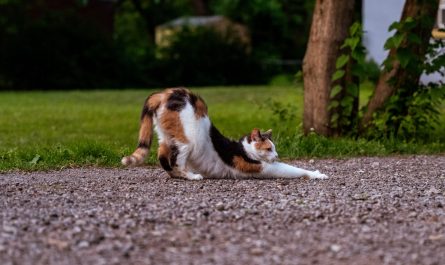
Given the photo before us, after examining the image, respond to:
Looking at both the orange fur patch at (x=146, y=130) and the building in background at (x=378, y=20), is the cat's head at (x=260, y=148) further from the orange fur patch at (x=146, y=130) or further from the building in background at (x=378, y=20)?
the building in background at (x=378, y=20)

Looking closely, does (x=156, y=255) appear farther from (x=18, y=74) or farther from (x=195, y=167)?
(x=18, y=74)

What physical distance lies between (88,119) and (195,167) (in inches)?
340

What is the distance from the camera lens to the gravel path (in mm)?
4926

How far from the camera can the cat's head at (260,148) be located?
311 inches

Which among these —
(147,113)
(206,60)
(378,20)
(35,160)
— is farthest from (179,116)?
(206,60)

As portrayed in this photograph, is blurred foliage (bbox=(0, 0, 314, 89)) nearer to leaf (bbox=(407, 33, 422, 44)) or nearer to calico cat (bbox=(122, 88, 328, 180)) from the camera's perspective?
leaf (bbox=(407, 33, 422, 44))

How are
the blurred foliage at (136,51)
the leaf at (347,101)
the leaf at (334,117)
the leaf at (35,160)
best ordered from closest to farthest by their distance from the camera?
the leaf at (35,160)
the leaf at (347,101)
the leaf at (334,117)
the blurred foliage at (136,51)

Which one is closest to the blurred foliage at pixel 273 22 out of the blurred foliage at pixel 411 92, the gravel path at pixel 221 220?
the blurred foliage at pixel 411 92

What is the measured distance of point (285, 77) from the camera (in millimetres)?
31750

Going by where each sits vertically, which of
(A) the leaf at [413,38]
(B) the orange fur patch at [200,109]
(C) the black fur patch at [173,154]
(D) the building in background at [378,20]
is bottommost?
(C) the black fur patch at [173,154]

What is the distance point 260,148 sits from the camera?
7.90 meters

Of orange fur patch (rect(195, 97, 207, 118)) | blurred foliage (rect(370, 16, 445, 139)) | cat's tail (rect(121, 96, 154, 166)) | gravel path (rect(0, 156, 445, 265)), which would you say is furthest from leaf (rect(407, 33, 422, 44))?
cat's tail (rect(121, 96, 154, 166))

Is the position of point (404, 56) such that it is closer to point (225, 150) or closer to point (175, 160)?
point (225, 150)

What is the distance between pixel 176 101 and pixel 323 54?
4183mm
